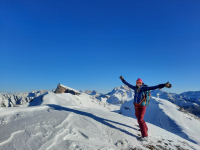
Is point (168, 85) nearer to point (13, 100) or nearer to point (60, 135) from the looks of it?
point (60, 135)

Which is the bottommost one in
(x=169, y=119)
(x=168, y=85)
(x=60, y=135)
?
(x=169, y=119)

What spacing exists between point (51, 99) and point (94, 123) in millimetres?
15844

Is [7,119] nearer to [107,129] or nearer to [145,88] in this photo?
[107,129]

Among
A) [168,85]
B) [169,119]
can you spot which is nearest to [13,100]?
[169,119]

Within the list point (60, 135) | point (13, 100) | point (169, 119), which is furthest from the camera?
point (13, 100)

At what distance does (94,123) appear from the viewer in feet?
20.5

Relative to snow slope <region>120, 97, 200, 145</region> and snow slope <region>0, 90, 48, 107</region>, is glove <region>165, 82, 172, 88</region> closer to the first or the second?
snow slope <region>120, 97, 200, 145</region>

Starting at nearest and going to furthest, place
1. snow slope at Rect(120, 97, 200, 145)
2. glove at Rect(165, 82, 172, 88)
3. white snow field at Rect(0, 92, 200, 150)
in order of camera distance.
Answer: white snow field at Rect(0, 92, 200, 150) < glove at Rect(165, 82, 172, 88) < snow slope at Rect(120, 97, 200, 145)

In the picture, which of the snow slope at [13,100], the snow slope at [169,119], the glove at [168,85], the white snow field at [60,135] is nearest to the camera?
the white snow field at [60,135]

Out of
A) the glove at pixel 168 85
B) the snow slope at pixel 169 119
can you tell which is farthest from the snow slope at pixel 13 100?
the snow slope at pixel 169 119

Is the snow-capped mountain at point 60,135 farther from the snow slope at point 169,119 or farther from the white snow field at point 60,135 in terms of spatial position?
the snow slope at point 169,119

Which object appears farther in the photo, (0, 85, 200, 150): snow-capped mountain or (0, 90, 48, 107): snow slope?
(0, 90, 48, 107): snow slope

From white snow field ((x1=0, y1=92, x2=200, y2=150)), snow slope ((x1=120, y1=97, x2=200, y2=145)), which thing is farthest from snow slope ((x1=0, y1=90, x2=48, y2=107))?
snow slope ((x1=120, y1=97, x2=200, y2=145))

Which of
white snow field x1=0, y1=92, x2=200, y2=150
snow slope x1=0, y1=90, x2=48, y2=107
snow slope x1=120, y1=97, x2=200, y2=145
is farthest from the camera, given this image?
snow slope x1=120, y1=97, x2=200, y2=145
